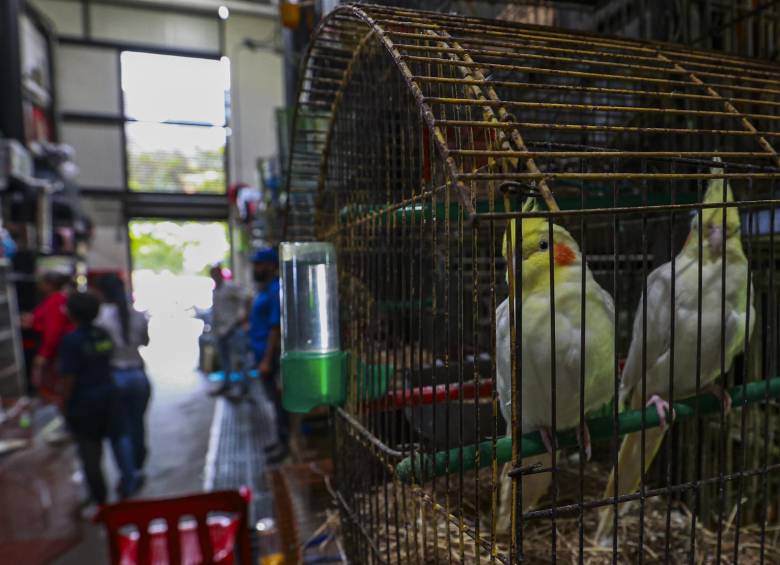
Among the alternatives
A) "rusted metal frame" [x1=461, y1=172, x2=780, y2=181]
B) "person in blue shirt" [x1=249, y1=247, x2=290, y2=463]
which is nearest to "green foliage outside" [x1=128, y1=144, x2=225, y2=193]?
"person in blue shirt" [x1=249, y1=247, x2=290, y2=463]

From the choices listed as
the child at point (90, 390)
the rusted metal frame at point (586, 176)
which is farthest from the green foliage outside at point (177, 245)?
the rusted metal frame at point (586, 176)

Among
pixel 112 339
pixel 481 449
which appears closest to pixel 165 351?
pixel 112 339

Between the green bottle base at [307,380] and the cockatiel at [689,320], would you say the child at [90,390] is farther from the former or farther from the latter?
the cockatiel at [689,320]

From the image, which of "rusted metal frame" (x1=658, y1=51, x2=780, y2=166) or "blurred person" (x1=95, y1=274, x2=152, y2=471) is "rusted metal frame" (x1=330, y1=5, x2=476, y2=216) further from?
"blurred person" (x1=95, y1=274, x2=152, y2=471)

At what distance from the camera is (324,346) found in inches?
37.5

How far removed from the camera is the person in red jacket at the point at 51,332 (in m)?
2.74

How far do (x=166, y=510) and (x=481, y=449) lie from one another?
4.19 feet

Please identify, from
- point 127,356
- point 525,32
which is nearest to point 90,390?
point 127,356

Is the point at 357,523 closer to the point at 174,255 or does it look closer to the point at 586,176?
the point at 586,176

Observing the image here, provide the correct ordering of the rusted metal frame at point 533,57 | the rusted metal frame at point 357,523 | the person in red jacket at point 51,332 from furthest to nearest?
the person in red jacket at point 51,332 → the rusted metal frame at point 357,523 → the rusted metal frame at point 533,57

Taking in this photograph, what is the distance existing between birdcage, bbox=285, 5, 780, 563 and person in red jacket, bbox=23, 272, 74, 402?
2339 mm

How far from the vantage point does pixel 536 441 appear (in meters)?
0.75

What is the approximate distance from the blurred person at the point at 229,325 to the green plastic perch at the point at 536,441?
3923 mm

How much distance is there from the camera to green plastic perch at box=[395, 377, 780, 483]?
0.65 m
